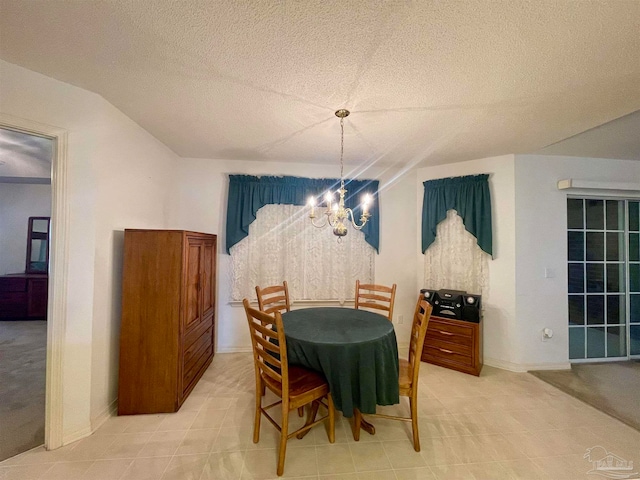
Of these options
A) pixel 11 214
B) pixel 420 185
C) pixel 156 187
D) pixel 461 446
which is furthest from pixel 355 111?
pixel 11 214

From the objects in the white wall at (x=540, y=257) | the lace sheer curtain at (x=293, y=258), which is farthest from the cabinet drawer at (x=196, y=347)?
the white wall at (x=540, y=257)

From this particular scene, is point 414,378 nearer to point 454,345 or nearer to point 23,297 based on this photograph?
point 454,345

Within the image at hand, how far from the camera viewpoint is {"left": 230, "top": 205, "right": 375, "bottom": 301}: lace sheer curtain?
3.15 meters

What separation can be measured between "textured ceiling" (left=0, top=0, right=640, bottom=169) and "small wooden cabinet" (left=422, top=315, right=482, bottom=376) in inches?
78.6

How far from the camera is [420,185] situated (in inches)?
134

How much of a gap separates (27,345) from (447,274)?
18.3ft

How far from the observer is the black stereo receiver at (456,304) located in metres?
2.67

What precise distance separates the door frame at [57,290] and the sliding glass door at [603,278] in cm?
488

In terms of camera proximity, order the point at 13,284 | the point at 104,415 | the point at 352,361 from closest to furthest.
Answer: the point at 352,361 < the point at 104,415 < the point at 13,284

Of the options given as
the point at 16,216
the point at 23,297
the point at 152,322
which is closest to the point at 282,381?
the point at 152,322

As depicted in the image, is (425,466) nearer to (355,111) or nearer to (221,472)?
(221,472)

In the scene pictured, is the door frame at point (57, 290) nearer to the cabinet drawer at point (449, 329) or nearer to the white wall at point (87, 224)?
the white wall at point (87, 224)

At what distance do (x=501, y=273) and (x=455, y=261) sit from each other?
1.58 feet

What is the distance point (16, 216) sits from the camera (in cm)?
446
